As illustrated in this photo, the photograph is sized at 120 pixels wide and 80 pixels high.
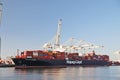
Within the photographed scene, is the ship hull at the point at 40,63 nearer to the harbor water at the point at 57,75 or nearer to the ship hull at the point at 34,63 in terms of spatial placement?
the ship hull at the point at 34,63

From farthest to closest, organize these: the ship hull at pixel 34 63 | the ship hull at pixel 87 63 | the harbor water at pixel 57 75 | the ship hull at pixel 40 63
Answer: the ship hull at pixel 87 63, the ship hull at pixel 40 63, the ship hull at pixel 34 63, the harbor water at pixel 57 75

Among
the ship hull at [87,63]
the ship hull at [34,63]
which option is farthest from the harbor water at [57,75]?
the ship hull at [87,63]

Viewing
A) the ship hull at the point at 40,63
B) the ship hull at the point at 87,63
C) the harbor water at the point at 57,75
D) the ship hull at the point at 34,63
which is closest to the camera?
the harbor water at the point at 57,75

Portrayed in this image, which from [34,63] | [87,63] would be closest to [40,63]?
[34,63]

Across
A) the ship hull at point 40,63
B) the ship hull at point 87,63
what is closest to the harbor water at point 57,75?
the ship hull at point 40,63

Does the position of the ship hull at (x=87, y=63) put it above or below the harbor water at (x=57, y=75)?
above

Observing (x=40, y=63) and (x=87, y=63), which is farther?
(x=87, y=63)

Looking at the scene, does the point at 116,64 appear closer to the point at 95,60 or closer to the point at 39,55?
the point at 95,60

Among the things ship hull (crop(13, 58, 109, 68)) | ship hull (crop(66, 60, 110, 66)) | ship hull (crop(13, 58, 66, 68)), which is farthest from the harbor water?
ship hull (crop(66, 60, 110, 66))

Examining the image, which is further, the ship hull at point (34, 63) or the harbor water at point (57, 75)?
the ship hull at point (34, 63)

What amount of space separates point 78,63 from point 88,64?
22.1 feet

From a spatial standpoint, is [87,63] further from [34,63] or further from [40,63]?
[34,63]

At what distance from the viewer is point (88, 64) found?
135500mm

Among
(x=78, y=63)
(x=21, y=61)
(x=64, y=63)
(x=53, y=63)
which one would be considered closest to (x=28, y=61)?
(x=21, y=61)
